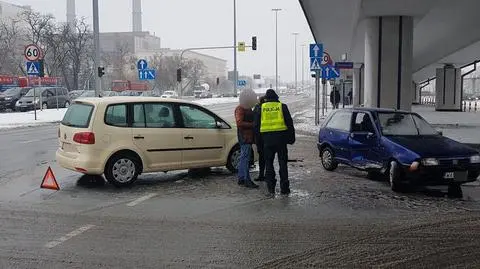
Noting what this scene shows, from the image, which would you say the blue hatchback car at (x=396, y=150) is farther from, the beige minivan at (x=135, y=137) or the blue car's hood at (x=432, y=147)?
the beige minivan at (x=135, y=137)

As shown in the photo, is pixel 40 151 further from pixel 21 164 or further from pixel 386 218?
pixel 386 218

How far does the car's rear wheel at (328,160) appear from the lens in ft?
39.1

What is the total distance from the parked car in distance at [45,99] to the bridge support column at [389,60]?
26306 millimetres

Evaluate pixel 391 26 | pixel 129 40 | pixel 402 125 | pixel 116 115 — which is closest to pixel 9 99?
pixel 391 26

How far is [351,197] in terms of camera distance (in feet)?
A: 29.7

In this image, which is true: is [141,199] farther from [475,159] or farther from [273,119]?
[475,159]

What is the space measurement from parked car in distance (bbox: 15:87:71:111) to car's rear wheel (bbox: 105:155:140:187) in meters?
31.1

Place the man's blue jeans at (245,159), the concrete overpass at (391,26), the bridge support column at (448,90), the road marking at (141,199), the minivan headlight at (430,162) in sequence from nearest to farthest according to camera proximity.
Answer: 1. the road marking at (141,199)
2. the minivan headlight at (430,162)
3. the man's blue jeans at (245,159)
4. the concrete overpass at (391,26)
5. the bridge support column at (448,90)

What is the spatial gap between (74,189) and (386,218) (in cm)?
525

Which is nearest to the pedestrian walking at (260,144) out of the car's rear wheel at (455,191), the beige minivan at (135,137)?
the beige minivan at (135,137)

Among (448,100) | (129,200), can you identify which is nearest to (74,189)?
(129,200)

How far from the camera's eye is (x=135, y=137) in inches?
389

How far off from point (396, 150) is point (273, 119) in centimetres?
223

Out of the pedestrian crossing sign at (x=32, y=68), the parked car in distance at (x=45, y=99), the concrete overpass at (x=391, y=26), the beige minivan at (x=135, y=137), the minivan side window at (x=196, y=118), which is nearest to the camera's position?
the beige minivan at (x=135, y=137)
